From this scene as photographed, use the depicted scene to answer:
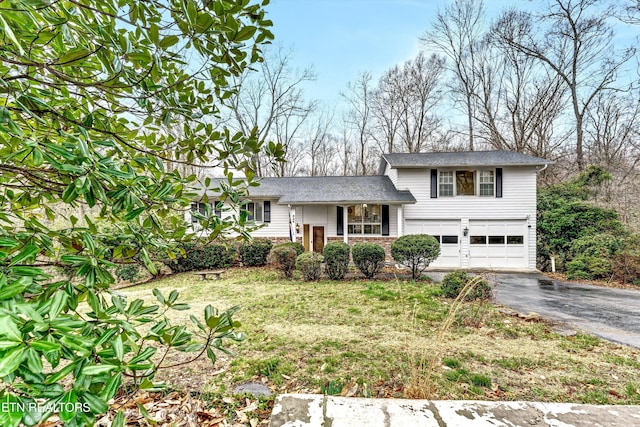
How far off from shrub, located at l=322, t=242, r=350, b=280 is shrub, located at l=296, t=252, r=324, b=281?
0.98 feet

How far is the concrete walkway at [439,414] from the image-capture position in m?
1.79

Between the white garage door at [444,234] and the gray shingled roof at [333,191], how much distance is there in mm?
1569

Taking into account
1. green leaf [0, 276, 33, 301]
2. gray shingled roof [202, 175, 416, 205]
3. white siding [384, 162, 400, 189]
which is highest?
white siding [384, 162, 400, 189]

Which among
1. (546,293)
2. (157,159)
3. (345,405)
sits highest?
(157,159)

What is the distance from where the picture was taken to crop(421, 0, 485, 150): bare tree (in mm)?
20133

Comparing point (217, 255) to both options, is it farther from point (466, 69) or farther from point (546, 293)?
point (466, 69)

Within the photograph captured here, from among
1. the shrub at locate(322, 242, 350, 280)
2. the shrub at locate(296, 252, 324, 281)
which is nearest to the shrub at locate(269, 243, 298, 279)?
the shrub at locate(296, 252, 324, 281)

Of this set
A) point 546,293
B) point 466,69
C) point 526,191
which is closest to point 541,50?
point 466,69

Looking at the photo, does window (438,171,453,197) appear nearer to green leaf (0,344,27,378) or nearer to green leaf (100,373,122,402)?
green leaf (100,373,122,402)

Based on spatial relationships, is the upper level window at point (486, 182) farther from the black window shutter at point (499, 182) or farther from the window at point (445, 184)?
the window at point (445, 184)

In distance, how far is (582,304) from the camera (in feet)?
23.3

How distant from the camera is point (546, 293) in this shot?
333 inches

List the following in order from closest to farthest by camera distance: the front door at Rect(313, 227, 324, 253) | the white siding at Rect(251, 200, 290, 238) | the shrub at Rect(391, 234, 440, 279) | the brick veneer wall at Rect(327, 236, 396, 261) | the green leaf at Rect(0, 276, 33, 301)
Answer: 1. the green leaf at Rect(0, 276, 33, 301)
2. the shrub at Rect(391, 234, 440, 279)
3. the brick veneer wall at Rect(327, 236, 396, 261)
4. the front door at Rect(313, 227, 324, 253)
5. the white siding at Rect(251, 200, 290, 238)

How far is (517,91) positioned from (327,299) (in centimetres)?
2110
